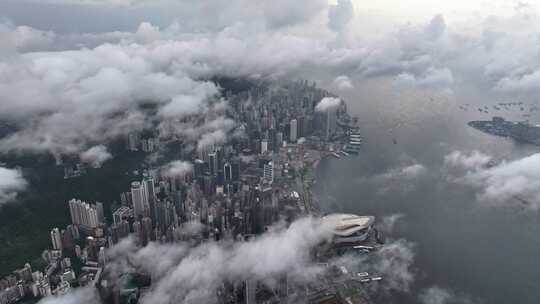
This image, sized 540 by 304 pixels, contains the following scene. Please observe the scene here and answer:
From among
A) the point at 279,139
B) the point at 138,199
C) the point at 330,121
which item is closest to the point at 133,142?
the point at 138,199

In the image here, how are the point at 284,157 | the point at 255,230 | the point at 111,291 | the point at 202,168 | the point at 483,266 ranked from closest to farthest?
1. the point at 111,291
2. the point at 483,266
3. the point at 255,230
4. the point at 202,168
5. the point at 284,157

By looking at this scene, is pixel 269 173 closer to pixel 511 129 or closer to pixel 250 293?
pixel 250 293

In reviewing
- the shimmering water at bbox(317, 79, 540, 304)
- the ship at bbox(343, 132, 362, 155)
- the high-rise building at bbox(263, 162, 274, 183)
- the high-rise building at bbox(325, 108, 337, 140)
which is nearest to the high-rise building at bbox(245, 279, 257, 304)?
the shimmering water at bbox(317, 79, 540, 304)

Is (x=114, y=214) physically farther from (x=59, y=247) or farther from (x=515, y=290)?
(x=515, y=290)

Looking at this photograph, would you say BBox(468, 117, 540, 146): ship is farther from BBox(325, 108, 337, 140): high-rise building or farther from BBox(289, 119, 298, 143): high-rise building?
BBox(289, 119, 298, 143): high-rise building

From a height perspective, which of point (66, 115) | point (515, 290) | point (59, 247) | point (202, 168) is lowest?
point (515, 290)

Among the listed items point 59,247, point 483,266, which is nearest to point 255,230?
point 59,247

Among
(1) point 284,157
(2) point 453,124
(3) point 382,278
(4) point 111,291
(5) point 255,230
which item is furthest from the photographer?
(2) point 453,124
